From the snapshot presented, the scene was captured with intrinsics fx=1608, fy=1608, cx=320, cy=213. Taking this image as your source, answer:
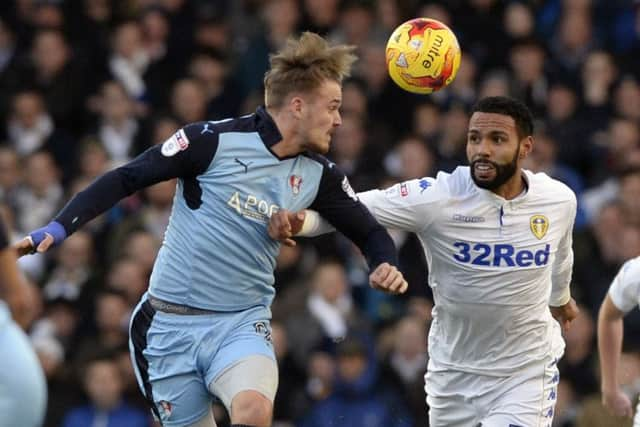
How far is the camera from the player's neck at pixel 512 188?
8.83 m

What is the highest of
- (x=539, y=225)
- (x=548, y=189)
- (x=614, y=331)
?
(x=548, y=189)

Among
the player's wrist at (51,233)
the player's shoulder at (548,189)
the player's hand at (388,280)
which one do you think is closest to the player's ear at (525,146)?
the player's shoulder at (548,189)

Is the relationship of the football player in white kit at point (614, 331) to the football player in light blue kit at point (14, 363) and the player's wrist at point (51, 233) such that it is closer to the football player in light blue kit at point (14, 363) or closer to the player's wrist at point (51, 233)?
the player's wrist at point (51, 233)

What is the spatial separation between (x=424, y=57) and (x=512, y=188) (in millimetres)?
938

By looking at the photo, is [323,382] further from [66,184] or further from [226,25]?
[226,25]

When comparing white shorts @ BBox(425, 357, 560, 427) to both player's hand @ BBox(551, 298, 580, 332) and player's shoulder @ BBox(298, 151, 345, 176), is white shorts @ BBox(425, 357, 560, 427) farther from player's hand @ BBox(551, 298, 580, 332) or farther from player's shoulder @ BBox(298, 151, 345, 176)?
player's shoulder @ BBox(298, 151, 345, 176)

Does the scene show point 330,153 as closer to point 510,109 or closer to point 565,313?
point 565,313

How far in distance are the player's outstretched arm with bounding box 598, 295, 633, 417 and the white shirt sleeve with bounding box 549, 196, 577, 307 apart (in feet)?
1.00

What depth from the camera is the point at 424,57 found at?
918 cm

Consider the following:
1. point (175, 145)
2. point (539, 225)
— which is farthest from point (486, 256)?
point (175, 145)

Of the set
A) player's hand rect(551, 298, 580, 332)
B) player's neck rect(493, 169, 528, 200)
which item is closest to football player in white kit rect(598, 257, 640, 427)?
player's hand rect(551, 298, 580, 332)

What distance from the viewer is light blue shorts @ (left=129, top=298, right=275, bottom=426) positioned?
8305 millimetres

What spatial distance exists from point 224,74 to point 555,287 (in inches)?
284

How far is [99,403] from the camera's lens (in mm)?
12430
